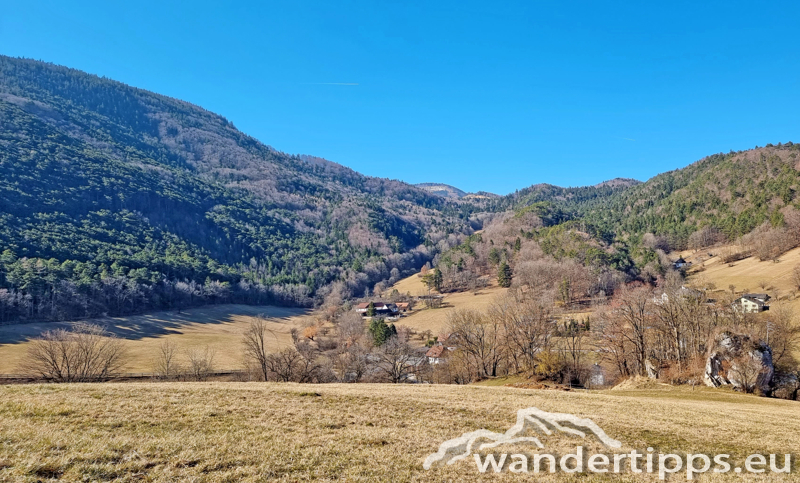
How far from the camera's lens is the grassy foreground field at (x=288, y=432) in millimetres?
9891

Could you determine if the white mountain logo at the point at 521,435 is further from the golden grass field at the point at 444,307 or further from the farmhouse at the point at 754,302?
the farmhouse at the point at 754,302

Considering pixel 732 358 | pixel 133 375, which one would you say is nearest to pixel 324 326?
pixel 133 375

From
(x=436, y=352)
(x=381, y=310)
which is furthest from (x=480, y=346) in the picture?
(x=381, y=310)

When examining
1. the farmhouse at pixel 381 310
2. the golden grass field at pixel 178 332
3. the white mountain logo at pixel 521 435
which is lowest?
the golden grass field at pixel 178 332

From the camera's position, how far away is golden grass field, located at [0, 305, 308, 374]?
242 feet

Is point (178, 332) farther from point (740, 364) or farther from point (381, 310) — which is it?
point (740, 364)

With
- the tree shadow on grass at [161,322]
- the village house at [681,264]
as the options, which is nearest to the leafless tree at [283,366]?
the tree shadow on grass at [161,322]

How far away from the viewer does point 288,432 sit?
13500 millimetres

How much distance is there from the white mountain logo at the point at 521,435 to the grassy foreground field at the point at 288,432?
46 cm

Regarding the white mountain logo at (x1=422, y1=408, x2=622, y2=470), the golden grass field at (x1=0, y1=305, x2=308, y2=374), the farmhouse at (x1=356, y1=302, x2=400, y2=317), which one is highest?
the white mountain logo at (x1=422, y1=408, x2=622, y2=470)

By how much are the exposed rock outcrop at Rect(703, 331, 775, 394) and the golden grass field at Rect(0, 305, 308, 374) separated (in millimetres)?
73283

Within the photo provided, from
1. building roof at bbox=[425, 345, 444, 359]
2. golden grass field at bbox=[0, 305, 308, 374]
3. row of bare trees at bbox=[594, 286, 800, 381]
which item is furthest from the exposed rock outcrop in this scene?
golden grass field at bbox=[0, 305, 308, 374]

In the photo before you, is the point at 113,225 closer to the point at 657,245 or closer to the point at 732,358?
the point at 732,358

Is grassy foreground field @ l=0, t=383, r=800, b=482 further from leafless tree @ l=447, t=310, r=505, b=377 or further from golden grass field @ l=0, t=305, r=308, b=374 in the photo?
golden grass field @ l=0, t=305, r=308, b=374
